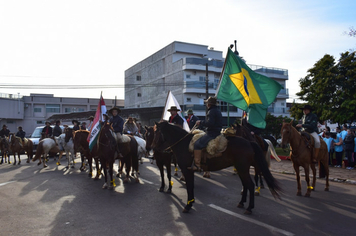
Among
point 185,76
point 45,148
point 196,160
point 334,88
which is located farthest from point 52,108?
point 196,160

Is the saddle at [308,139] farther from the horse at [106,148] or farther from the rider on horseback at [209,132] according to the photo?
the horse at [106,148]

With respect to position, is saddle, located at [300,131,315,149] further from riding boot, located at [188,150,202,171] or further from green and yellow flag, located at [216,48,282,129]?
riding boot, located at [188,150,202,171]

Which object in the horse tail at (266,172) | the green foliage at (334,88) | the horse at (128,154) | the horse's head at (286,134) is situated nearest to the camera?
the horse tail at (266,172)

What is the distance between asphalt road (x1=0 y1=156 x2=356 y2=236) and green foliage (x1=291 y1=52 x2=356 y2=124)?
1651 cm

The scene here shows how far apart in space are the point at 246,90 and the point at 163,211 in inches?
184

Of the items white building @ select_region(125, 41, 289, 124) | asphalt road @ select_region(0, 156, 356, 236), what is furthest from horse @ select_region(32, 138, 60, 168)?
white building @ select_region(125, 41, 289, 124)

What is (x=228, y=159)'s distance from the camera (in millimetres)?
6742

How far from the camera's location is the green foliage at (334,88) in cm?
2402

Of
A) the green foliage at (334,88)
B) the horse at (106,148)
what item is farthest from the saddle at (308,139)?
the green foliage at (334,88)

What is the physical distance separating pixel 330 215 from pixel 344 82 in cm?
2241

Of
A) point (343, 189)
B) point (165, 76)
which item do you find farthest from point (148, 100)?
point (343, 189)

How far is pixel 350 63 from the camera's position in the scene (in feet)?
81.2

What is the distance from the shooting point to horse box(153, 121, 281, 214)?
21.4 feet

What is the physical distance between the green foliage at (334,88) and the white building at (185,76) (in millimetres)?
18996
